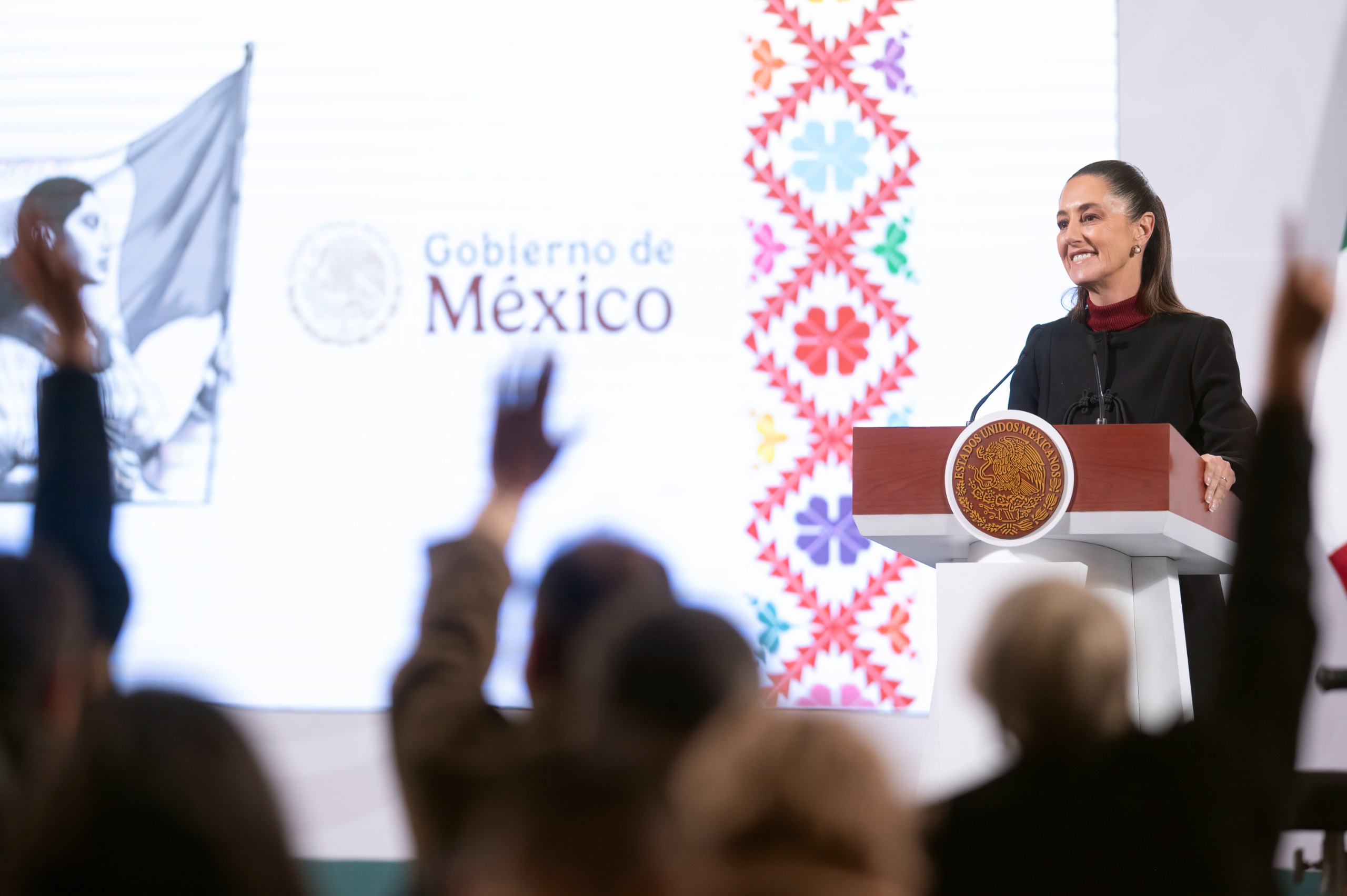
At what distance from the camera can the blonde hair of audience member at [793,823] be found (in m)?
0.75

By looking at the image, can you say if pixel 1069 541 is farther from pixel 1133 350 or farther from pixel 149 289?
pixel 149 289

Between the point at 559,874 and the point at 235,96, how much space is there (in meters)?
4.33

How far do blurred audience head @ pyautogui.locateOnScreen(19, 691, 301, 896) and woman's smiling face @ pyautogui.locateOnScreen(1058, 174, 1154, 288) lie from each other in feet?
8.25

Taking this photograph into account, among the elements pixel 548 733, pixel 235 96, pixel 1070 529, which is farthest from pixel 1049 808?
pixel 235 96

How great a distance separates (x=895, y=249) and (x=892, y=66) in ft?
1.97

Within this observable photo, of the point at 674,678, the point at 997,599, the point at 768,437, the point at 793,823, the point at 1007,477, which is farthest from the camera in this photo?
the point at 768,437

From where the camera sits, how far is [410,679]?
1229 mm

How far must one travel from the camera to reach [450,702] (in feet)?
3.92

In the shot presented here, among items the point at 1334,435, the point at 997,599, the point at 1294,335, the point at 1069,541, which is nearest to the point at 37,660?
the point at 1294,335

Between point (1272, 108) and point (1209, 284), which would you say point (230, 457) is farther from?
point (1272, 108)

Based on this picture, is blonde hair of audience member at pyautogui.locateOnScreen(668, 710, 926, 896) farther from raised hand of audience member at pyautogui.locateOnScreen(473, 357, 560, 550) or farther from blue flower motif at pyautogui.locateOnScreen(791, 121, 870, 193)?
blue flower motif at pyautogui.locateOnScreen(791, 121, 870, 193)

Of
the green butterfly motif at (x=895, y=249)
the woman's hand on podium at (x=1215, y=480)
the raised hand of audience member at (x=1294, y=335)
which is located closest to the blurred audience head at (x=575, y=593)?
the raised hand of audience member at (x=1294, y=335)

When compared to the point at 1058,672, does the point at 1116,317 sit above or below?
above

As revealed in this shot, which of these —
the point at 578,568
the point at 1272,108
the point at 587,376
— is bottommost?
the point at 578,568
